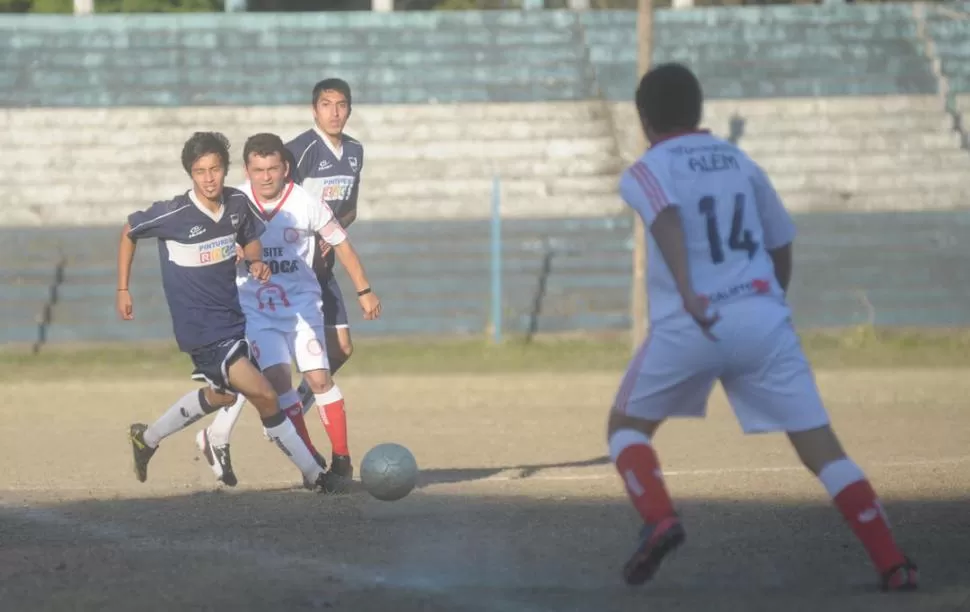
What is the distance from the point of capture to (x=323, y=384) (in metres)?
8.52

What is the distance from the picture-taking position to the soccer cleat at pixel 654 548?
517cm

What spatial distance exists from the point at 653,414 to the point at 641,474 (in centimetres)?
23

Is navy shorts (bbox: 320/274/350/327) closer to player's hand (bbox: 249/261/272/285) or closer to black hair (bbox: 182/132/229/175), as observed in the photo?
player's hand (bbox: 249/261/272/285)

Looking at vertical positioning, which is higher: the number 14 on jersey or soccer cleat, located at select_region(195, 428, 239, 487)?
the number 14 on jersey

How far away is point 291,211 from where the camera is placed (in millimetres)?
8352

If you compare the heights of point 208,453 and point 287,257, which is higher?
point 287,257

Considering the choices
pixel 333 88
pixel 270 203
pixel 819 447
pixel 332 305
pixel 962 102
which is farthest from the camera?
pixel 962 102

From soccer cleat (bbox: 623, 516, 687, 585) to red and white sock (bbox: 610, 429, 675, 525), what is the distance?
0.05 m

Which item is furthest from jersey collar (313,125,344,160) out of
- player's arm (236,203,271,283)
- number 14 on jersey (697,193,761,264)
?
number 14 on jersey (697,193,761,264)

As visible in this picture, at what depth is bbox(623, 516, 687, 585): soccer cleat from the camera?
5168 millimetres

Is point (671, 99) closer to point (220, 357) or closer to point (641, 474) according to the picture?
point (641, 474)

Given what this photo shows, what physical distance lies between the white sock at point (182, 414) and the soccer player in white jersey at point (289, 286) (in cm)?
41

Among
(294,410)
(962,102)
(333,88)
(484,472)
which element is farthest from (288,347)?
(962,102)

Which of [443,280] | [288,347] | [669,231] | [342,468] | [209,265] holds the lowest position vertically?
[443,280]
